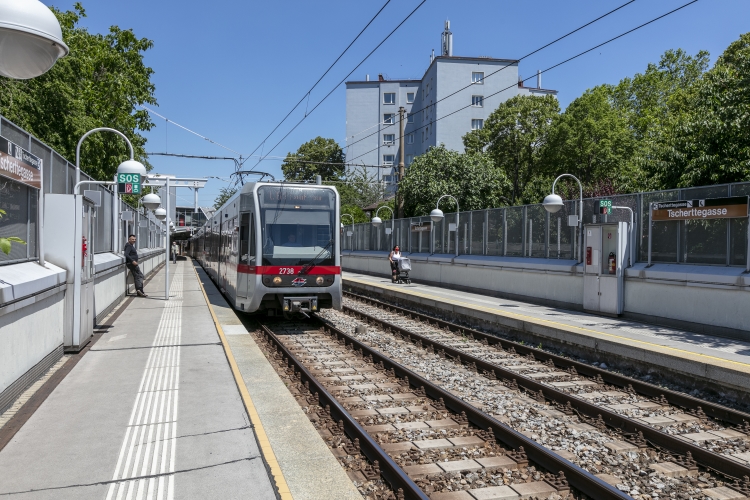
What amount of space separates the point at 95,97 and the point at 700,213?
23.4 meters

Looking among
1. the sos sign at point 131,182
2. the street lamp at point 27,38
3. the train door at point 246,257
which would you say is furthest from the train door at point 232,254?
the street lamp at point 27,38

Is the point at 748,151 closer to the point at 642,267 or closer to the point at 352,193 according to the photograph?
the point at 642,267

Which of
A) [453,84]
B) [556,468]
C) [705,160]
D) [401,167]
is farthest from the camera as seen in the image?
[453,84]

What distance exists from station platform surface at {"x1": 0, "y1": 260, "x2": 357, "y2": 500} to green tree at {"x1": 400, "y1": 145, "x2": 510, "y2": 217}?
29114 millimetres

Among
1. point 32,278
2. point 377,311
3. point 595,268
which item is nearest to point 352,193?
point 377,311

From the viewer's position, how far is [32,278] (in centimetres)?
697

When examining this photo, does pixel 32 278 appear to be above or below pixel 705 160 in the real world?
below

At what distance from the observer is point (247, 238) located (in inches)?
504

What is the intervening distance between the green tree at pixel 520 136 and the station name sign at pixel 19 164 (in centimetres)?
3780

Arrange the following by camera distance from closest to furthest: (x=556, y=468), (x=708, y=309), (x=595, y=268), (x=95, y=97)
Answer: (x=556, y=468), (x=708, y=309), (x=595, y=268), (x=95, y=97)

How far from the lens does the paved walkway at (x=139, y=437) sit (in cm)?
436

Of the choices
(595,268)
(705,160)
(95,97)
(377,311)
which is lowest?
(377,311)

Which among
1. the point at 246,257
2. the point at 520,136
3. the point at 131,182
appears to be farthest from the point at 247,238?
the point at 520,136

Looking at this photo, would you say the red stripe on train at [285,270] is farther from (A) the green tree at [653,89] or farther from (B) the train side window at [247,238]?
(A) the green tree at [653,89]
